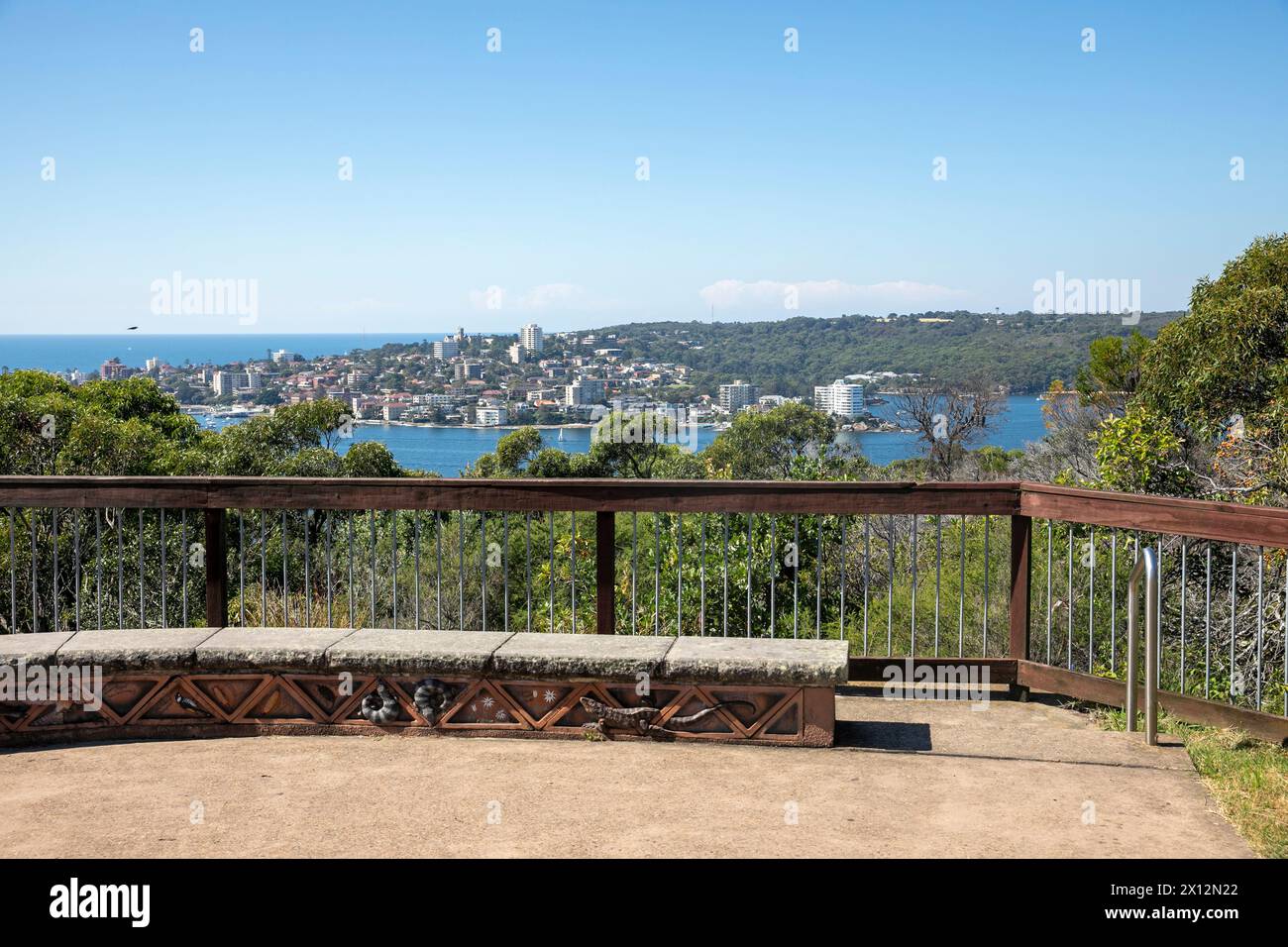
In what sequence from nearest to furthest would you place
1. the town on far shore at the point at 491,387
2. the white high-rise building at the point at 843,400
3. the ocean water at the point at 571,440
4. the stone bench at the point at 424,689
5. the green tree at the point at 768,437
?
the stone bench at the point at 424,689 → the green tree at the point at 768,437 → the ocean water at the point at 571,440 → the white high-rise building at the point at 843,400 → the town on far shore at the point at 491,387

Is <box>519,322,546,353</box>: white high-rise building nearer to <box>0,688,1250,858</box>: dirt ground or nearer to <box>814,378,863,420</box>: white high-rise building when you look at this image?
<box>814,378,863,420</box>: white high-rise building

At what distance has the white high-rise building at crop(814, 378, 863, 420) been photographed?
44438mm

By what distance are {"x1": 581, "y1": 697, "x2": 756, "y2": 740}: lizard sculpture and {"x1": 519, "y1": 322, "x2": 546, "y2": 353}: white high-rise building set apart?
61.8 m

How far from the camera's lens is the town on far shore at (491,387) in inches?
1788

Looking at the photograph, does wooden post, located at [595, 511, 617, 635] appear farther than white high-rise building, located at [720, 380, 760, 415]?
No

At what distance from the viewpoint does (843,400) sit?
45781 millimetres

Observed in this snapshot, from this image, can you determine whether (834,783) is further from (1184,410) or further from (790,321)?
(790,321)

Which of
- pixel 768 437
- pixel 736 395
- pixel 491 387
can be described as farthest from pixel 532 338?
pixel 768 437

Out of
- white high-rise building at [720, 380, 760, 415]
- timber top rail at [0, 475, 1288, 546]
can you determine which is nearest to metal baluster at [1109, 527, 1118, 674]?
timber top rail at [0, 475, 1288, 546]

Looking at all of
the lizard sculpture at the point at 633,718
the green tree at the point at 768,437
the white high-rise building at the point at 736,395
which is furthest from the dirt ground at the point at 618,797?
the white high-rise building at the point at 736,395

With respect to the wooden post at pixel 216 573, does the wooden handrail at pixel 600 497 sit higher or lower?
higher

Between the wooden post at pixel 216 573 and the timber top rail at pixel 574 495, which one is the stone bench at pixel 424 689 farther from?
the timber top rail at pixel 574 495

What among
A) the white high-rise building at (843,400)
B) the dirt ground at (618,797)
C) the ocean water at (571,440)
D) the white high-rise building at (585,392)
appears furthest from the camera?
the white high-rise building at (585,392)

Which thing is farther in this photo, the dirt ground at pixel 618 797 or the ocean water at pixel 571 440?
the ocean water at pixel 571 440
